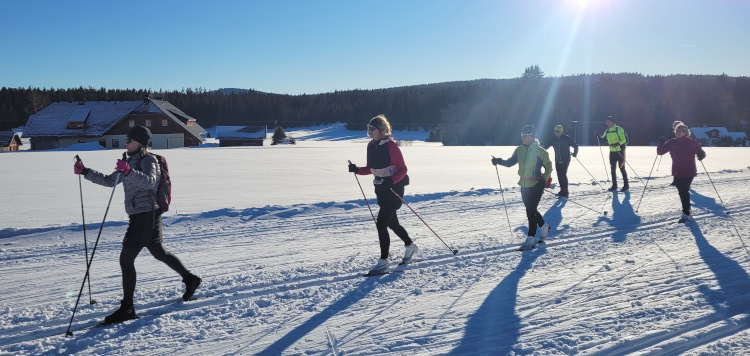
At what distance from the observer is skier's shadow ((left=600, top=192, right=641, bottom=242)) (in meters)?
7.56

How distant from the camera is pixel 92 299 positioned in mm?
4727

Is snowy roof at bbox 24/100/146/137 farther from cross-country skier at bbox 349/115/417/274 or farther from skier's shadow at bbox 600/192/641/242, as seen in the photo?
cross-country skier at bbox 349/115/417/274

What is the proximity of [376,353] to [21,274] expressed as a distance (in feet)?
14.1

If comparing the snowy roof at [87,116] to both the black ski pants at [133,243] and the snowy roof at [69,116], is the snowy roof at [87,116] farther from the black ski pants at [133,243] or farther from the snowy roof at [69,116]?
the black ski pants at [133,243]

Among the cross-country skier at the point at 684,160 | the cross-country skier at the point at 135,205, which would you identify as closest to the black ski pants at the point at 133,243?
the cross-country skier at the point at 135,205

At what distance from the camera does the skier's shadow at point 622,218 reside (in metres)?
7.56

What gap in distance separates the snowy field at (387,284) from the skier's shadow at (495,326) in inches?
0.7

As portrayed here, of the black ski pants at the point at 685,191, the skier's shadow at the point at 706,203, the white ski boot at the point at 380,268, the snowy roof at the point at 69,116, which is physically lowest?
the white ski boot at the point at 380,268

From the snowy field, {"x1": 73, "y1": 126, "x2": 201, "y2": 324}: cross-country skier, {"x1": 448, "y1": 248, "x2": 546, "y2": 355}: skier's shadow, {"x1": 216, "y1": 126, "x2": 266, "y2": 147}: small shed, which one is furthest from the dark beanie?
{"x1": 216, "y1": 126, "x2": 266, "y2": 147}: small shed

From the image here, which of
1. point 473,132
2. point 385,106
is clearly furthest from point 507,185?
point 385,106

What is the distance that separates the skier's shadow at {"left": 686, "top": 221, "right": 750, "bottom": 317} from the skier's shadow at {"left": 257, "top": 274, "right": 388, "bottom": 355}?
3.03 m

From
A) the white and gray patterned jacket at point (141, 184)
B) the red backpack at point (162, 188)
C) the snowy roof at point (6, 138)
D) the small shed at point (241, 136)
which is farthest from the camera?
the small shed at point (241, 136)

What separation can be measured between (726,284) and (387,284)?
3398 mm

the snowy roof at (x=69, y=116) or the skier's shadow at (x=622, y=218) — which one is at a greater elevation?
the snowy roof at (x=69, y=116)
